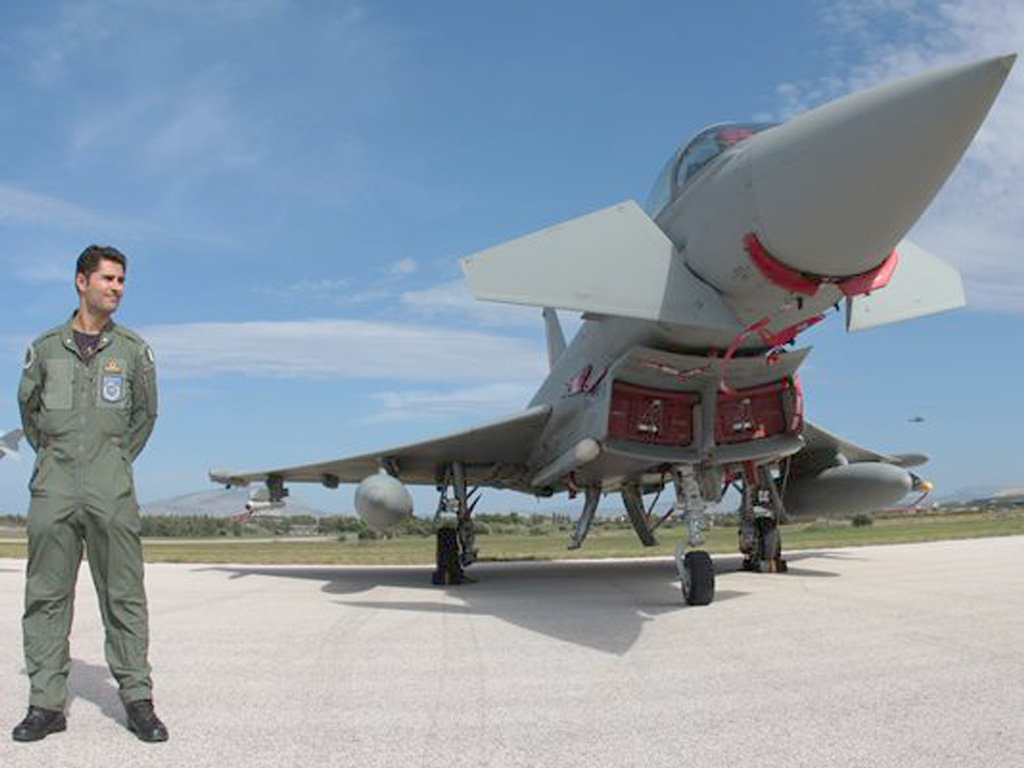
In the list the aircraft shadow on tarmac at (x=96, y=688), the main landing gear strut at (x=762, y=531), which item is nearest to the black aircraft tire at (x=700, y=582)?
the main landing gear strut at (x=762, y=531)

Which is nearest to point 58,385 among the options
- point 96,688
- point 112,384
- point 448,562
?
point 112,384

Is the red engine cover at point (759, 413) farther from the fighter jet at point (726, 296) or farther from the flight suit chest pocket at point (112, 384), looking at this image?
the flight suit chest pocket at point (112, 384)

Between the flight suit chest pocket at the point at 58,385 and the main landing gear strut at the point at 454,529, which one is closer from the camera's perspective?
the flight suit chest pocket at the point at 58,385

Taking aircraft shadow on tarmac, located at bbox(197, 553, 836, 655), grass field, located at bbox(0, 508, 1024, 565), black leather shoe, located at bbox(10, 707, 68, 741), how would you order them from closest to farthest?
black leather shoe, located at bbox(10, 707, 68, 741) < aircraft shadow on tarmac, located at bbox(197, 553, 836, 655) < grass field, located at bbox(0, 508, 1024, 565)

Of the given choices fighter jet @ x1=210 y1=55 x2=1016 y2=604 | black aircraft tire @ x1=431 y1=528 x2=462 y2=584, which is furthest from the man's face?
black aircraft tire @ x1=431 y1=528 x2=462 y2=584

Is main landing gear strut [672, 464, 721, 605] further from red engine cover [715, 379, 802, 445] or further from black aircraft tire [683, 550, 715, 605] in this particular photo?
red engine cover [715, 379, 802, 445]

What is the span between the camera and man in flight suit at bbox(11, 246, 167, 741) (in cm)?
354

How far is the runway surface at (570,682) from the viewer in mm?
3154

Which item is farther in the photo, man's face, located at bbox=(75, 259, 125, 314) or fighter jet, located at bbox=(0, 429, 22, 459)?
fighter jet, located at bbox=(0, 429, 22, 459)

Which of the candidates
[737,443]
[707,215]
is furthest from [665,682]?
[737,443]

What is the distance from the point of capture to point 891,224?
5227mm

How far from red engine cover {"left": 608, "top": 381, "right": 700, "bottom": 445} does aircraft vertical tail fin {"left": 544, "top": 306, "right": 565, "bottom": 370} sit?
7.20 m

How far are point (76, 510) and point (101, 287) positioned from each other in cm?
99

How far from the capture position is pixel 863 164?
195 inches
